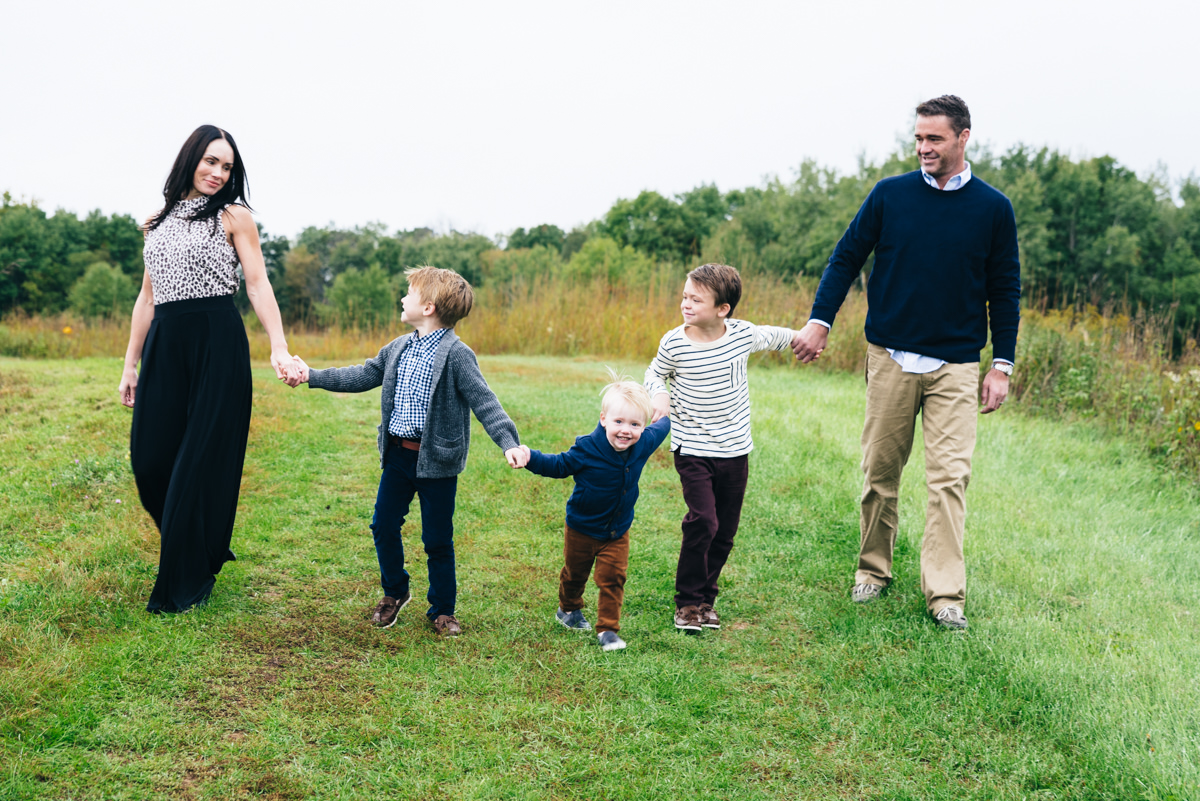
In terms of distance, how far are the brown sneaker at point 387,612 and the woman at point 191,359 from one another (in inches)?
30.9

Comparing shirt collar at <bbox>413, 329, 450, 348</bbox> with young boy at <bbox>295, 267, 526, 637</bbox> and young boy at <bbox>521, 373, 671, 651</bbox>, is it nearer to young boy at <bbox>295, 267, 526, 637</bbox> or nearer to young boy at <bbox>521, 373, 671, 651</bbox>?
young boy at <bbox>295, 267, 526, 637</bbox>

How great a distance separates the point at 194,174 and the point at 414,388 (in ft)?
4.48

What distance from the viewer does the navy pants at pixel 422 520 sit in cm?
379

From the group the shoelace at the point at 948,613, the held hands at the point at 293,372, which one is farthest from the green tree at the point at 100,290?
the shoelace at the point at 948,613

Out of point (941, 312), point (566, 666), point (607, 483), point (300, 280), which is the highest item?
point (941, 312)

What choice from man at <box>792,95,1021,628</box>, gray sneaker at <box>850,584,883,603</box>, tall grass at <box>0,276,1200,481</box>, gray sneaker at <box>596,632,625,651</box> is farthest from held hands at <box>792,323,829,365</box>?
tall grass at <box>0,276,1200,481</box>

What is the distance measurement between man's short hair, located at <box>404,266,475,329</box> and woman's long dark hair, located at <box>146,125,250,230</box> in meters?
0.94

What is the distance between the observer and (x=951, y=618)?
13.3ft

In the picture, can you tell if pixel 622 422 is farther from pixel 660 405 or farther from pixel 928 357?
→ pixel 928 357

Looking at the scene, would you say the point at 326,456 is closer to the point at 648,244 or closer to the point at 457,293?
the point at 457,293

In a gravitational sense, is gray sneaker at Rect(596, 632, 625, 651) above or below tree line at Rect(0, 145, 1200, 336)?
below

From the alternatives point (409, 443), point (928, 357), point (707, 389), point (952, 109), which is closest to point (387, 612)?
point (409, 443)

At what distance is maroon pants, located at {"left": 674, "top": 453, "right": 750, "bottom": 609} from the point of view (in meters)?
3.97

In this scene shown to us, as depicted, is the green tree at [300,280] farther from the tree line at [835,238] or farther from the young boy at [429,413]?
the young boy at [429,413]
